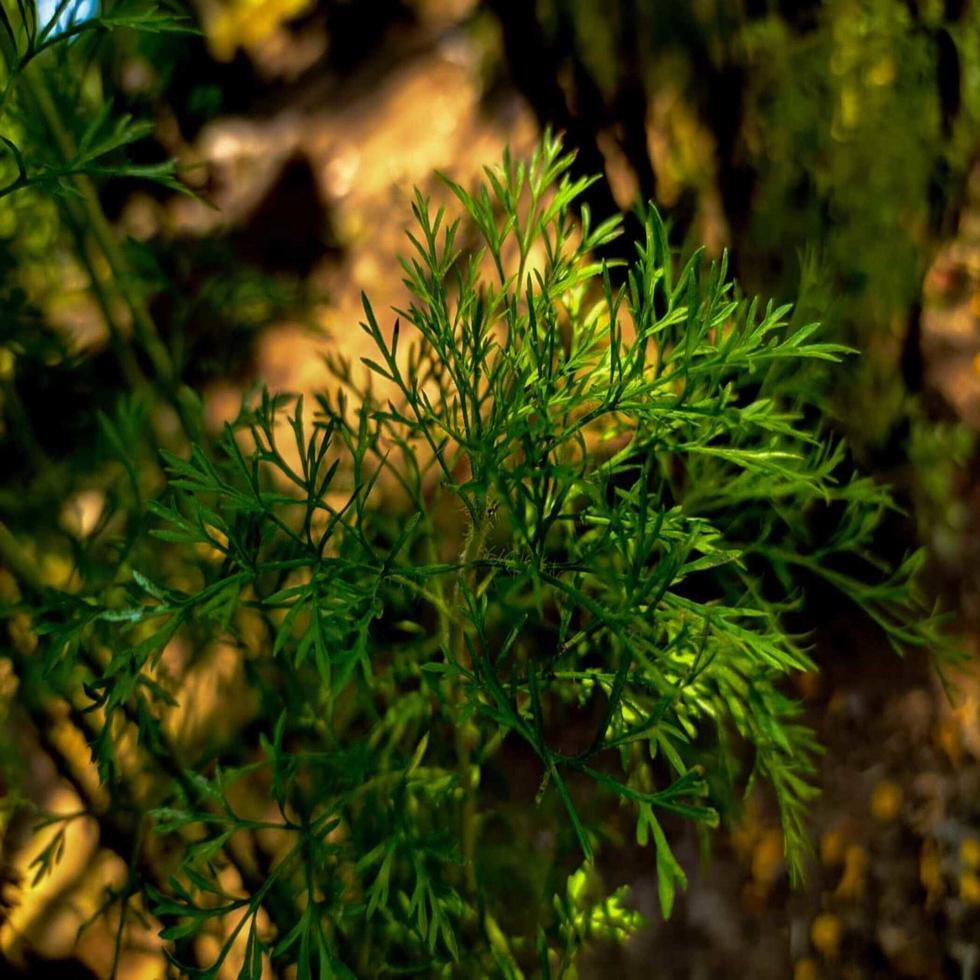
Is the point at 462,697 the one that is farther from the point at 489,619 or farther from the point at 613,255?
the point at 613,255

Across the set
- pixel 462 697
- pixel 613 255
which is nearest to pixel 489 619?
pixel 462 697

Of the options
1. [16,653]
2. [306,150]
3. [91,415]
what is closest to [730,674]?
[16,653]

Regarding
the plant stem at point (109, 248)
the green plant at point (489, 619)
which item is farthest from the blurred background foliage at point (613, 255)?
the green plant at point (489, 619)

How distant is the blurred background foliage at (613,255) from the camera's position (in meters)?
1.32

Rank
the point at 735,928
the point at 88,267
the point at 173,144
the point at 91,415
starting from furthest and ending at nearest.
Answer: the point at 173,144 → the point at 91,415 → the point at 735,928 → the point at 88,267

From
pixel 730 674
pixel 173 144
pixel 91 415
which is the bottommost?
pixel 730 674

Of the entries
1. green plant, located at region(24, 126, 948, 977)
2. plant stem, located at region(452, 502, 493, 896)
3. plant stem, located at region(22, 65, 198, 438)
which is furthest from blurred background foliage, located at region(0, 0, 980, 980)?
plant stem, located at region(452, 502, 493, 896)

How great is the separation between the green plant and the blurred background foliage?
154 mm

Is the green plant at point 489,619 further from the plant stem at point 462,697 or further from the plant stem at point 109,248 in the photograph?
the plant stem at point 109,248

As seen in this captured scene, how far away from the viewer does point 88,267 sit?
3.33 ft

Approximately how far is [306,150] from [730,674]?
1.24 meters

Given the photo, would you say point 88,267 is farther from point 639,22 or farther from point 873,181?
point 873,181

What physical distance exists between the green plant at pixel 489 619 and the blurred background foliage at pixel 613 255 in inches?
6.0

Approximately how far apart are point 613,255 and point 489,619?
57 centimetres
